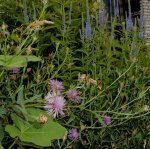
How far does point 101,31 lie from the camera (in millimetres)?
2125

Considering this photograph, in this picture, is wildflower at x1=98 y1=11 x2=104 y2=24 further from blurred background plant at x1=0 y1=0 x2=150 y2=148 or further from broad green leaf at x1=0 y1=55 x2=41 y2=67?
broad green leaf at x1=0 y1=55 x2=41 y2=67

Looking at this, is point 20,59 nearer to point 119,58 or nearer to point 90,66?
point 90,66

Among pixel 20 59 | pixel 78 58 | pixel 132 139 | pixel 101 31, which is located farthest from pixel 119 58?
pixel 20 59

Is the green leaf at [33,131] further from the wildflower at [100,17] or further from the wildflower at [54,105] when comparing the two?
the wildflower at [100,17]

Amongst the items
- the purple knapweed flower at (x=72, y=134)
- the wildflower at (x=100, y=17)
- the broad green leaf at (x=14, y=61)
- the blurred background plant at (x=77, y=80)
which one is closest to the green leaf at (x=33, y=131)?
the blurred background plant at (x=77, y=80)

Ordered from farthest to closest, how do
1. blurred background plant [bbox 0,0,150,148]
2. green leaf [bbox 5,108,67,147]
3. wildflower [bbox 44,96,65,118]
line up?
1. blurred background plant [bbox 0,0,150,148]
2. wildflower [bbox 44,96,65,118]
3. green leaf [bbox 5,108,67,147]

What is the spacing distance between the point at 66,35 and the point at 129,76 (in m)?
0.37

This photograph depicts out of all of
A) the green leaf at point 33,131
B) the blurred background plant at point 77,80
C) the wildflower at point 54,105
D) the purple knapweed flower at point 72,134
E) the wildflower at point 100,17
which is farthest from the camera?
the wildflower at point 100,17

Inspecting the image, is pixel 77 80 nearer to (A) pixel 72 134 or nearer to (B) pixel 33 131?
(A) pixel 72 134

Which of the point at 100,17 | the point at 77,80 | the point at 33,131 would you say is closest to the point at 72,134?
the point at 77,80

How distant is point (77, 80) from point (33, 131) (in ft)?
2.42

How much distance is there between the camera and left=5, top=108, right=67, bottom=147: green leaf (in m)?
0.94

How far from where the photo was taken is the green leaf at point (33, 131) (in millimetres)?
945

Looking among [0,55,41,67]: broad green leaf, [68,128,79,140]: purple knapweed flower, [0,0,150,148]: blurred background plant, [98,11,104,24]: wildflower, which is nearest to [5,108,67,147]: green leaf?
[0,0,150,148]: blurred background plant
